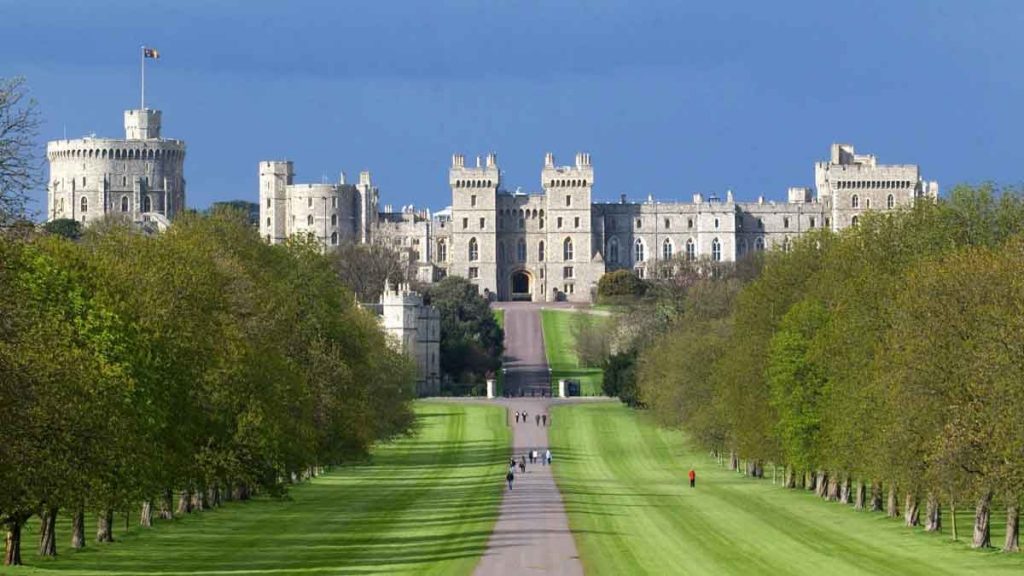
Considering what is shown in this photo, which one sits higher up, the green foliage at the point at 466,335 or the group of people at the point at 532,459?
the green foliage at the point at 466,335

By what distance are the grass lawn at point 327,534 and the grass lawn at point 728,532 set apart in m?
2.88

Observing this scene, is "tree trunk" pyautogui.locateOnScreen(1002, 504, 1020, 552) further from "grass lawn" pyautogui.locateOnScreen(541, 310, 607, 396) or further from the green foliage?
the green foliage

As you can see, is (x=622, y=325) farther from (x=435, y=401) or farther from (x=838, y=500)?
(x=838, y=500)

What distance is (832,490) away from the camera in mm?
69438

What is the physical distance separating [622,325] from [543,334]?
783 inches

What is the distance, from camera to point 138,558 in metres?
44.0

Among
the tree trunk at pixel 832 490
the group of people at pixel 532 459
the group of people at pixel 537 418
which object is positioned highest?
the group of people at pixel 537 418

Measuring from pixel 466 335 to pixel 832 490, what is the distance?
81462 mm

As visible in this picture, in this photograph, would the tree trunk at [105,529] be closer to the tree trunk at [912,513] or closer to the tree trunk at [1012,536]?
the tree trunk at [1012,536]

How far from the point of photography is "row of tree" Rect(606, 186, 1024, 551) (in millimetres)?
46344

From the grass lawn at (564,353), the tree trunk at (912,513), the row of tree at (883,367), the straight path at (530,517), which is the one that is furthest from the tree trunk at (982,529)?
the grass lawn at (564,353)

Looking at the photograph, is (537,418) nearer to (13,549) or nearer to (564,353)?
(564,353)

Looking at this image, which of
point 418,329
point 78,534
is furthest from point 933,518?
point 418,329

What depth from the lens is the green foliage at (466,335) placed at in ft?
479
